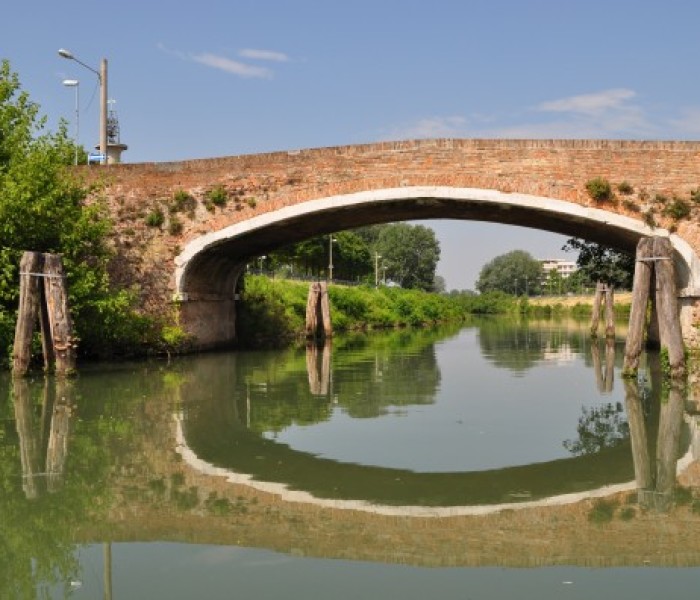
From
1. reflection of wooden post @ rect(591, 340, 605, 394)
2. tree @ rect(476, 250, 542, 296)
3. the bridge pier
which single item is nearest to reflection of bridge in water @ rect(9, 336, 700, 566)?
reflection of wooden post @ rect(591, 340, 605, 394)

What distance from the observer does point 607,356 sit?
1819 centimetres

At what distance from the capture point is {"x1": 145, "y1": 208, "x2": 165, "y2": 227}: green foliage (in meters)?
17.1

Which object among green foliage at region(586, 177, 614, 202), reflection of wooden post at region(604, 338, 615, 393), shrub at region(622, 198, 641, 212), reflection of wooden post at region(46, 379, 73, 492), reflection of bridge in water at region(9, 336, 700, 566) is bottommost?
reflection of wooden post at region(604, 338, 615, 393)

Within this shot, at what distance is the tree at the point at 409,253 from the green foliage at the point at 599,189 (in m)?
70.2

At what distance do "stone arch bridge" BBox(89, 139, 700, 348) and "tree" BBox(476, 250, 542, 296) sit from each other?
94.0 metres

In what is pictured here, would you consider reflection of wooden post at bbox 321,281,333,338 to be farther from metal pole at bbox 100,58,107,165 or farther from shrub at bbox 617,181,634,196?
shrub at bbox 617,181,634,196

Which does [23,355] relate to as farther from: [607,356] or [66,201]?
[607,356]

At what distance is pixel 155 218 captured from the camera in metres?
17.1

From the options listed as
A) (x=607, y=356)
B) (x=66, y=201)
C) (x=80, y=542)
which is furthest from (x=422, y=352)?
(x=80, y=542)

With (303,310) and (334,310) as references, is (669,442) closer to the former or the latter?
(303,310)

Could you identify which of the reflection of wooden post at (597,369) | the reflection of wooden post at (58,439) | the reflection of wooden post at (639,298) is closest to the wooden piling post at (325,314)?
the reflection of wooden post at (597,369)

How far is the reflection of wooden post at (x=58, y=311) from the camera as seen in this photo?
12.6m

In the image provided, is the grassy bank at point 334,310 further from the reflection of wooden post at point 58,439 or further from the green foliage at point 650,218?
the reflection of wooden post at point 58,439

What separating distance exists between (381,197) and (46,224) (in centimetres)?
583
